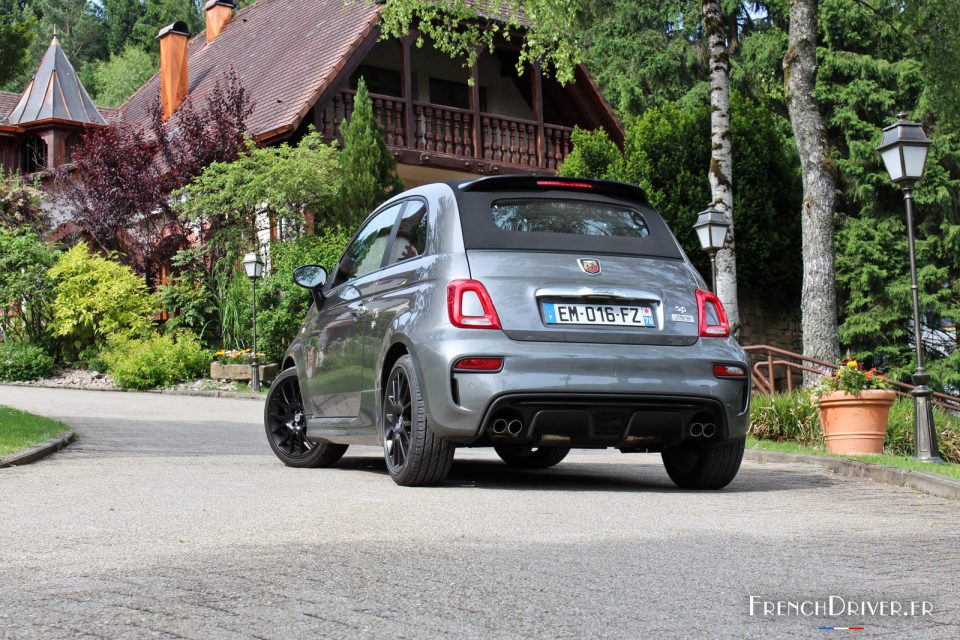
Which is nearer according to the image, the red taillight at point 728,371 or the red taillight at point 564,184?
the red taillight at point 728,371

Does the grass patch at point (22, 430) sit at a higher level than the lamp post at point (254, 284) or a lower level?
lower

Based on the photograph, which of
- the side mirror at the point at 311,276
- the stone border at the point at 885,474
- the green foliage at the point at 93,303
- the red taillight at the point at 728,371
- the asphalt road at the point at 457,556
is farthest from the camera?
the green foliage at the point at 93,303

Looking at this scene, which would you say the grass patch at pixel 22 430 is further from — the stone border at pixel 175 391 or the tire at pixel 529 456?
the stone border at pixel 175 391

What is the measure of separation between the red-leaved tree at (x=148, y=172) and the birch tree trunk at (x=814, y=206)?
12.8 m

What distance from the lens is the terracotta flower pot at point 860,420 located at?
11.0 metres

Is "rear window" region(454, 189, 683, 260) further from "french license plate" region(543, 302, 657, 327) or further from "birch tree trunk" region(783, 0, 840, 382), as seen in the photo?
"birch tree trunk" region(783, 0, 840, 382)

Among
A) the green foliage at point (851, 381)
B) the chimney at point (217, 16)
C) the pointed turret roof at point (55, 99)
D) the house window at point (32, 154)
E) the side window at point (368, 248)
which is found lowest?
the green foliage at point (851, 381)

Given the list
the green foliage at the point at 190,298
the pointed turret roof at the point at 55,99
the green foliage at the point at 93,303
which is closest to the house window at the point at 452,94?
the green foliage at the point at 190,298

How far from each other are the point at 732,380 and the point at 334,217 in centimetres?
1765

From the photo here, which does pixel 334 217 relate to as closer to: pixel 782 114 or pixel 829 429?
pixel 829 429

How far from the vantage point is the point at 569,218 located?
7.32 m

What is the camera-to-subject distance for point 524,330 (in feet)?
22.0

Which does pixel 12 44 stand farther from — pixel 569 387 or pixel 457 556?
pixel 457 556

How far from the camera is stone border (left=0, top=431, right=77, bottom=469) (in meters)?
8.61
